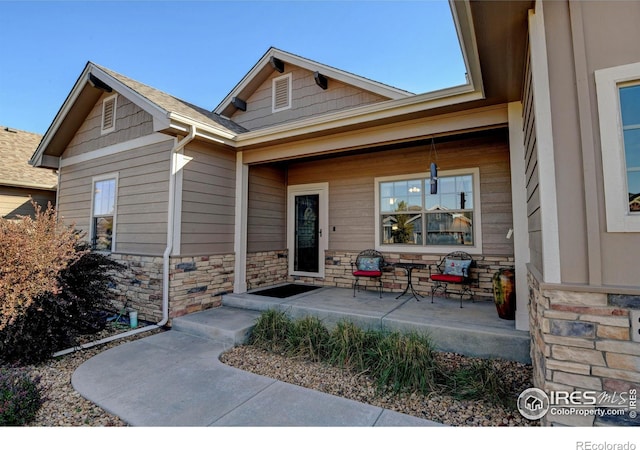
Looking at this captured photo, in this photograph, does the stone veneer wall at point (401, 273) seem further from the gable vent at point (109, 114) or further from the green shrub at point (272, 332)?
the gable vent at point (109, 114)

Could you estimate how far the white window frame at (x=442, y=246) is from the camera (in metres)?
5.15

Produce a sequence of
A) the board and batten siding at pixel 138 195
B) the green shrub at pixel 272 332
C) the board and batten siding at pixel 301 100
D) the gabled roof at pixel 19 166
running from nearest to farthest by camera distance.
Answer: the green shrub at pixel 272 332, the board and batten siding at pixel 138 195, the board and batten siding at pixel 301 100, the gabled roof at pixel 19 166

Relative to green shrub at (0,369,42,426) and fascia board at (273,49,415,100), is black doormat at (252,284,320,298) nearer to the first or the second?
green shrub at (0,369,42,426)

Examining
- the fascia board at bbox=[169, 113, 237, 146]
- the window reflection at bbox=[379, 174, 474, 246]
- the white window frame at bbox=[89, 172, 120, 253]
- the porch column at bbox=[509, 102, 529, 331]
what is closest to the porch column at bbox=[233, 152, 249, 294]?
the fascia board at bbox=[169, 113, 237, 146]

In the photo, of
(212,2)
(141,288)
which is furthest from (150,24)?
(141,288)

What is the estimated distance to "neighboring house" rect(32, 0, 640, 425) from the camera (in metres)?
2.03

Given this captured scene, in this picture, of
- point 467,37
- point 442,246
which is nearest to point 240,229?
point 442,246

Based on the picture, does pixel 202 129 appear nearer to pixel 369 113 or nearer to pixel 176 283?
pixel 176 283

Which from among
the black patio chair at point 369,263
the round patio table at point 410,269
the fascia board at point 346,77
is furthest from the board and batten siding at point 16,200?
the round patio table at point 410,269

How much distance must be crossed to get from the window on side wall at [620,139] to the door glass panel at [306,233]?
16.9ft

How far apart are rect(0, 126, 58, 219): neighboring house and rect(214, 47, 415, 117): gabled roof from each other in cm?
533

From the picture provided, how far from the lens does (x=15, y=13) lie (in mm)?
4664
